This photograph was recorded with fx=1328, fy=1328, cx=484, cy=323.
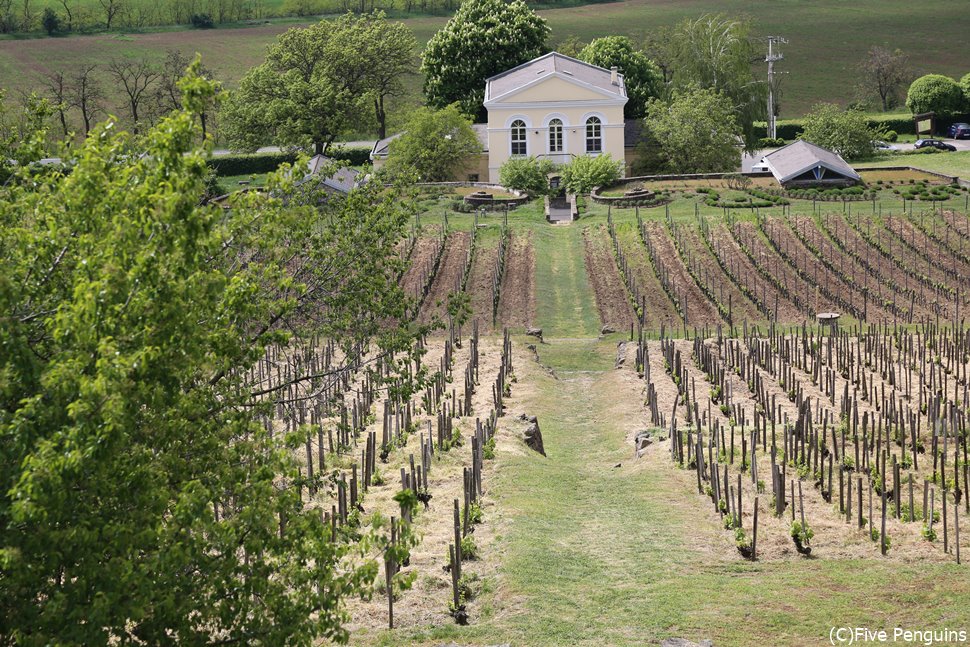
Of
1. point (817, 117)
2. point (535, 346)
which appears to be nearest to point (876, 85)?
point (817, 117)

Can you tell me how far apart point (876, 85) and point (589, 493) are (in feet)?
354

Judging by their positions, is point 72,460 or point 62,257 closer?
point 72,460

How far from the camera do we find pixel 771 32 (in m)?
150

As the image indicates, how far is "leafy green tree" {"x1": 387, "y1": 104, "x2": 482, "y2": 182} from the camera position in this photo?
257 ft

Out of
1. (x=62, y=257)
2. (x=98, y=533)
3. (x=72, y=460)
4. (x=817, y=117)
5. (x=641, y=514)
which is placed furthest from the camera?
(x=817, y=117)

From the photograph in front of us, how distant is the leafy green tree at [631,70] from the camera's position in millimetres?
95062

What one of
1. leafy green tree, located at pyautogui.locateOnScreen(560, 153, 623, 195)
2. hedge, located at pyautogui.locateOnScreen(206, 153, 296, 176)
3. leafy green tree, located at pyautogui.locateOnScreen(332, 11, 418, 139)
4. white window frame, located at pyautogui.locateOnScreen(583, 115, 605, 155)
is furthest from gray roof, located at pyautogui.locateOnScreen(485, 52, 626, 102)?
hedge, located at pyautogui.locateOnScreen(206, 153, 296, 176)

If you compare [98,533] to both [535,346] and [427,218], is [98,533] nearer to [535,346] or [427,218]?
[535,346]

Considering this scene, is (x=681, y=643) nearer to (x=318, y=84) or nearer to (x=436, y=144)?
(x=436, y=144)

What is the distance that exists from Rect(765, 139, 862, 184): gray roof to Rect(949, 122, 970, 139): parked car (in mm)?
32352

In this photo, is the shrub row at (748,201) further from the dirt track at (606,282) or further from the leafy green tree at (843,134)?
the leafy green tree at (843,134)

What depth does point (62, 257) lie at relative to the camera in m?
15.5

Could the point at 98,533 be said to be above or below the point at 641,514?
above

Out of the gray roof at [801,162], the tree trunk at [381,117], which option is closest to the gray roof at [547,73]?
the gray roof at [801,162]
